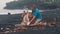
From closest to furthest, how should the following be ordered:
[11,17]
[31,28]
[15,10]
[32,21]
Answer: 1. [31,28]
2. [32,21]
3. [11,17]
4. [15,10]

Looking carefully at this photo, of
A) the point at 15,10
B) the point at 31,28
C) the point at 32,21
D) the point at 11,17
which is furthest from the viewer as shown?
the point at 15,10

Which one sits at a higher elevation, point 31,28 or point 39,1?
point 39,1

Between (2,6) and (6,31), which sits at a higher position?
(2,6)

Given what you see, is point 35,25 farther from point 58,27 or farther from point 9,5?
point 9,5

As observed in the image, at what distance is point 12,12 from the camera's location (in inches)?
157

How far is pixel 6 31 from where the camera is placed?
3129mm

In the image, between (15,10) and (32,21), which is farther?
(15,10)

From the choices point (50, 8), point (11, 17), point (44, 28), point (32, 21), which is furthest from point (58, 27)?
point (11, 17)

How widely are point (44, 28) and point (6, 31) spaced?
2.32 feet

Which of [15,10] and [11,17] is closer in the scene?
[11,17]

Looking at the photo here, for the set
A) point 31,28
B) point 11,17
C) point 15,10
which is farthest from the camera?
point 15,10

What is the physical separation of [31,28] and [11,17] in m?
0.89

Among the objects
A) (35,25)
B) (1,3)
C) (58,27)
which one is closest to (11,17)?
(1,3)

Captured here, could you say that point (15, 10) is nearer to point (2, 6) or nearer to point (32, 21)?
point (2, 6)
